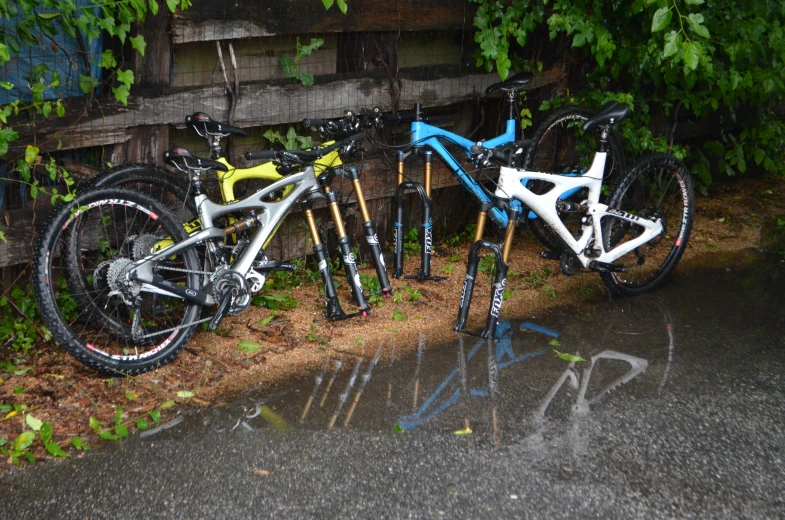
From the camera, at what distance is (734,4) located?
258 inches

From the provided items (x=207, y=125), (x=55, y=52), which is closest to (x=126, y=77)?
(x=55, y=52)

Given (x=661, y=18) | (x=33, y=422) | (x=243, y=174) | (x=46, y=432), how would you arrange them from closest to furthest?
1. (x=46, y=432)
2. (x=33, y=422)
3. (x=243, y=174)
4. (x=661, y=18)

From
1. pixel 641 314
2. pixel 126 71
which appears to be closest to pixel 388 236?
pixel 641 314

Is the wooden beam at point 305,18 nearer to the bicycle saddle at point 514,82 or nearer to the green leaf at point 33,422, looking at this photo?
the bicycle saddle at point 514,82

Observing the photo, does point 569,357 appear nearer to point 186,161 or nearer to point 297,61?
point 186,161

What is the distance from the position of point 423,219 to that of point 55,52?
263cm

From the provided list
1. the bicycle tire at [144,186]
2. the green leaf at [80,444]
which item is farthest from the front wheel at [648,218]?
the green leaf at [80,444]

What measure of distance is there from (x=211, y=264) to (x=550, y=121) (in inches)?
120

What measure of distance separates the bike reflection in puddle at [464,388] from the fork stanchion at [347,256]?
42 cm

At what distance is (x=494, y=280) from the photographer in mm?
5164

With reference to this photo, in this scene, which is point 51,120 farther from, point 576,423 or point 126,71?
A: point 576,423

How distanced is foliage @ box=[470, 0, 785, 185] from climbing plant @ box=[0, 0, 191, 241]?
268 centimetres

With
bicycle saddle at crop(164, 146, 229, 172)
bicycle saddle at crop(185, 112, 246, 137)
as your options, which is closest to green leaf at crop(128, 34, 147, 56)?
bicycle saddle at crop(185, 112, 246, 137)

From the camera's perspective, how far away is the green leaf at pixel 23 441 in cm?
381
